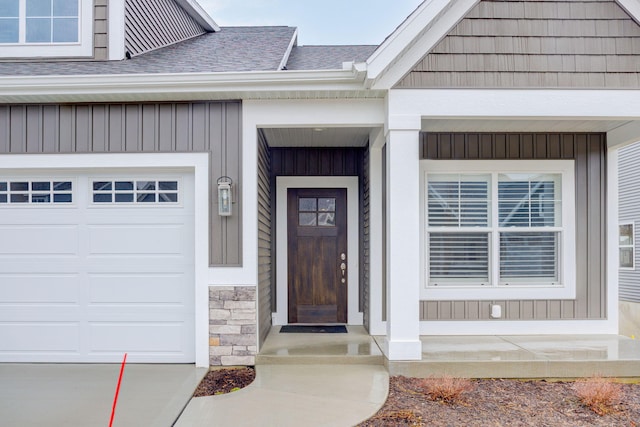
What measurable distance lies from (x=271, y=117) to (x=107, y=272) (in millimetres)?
2442

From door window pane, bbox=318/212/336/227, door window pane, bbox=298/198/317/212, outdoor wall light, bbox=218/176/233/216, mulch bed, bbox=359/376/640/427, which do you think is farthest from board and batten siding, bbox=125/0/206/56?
mulch bed, bbox=359/376/640/427

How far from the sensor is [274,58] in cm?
609

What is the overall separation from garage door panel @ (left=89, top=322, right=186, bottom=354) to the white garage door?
1cm

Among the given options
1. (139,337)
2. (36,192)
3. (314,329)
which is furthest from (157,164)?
(314,329)

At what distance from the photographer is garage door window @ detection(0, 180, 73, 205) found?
5305 mm

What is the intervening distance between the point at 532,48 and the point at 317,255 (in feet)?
12.6

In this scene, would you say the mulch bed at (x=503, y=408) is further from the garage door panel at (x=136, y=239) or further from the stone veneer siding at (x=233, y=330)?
the garage door panel at (x=136, y=239)

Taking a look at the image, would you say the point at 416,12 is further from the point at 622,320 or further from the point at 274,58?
the point at 622,320

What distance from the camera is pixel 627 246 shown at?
39.0 ft

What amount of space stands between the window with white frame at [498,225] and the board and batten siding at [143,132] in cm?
258

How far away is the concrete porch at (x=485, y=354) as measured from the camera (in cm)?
473

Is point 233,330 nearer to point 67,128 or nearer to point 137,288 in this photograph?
point 137,288

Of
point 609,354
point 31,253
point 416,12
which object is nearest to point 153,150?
point 31,253

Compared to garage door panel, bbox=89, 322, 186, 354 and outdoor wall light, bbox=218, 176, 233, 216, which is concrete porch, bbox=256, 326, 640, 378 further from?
outdoor wall light, bbox=218, 176, 233, 216
